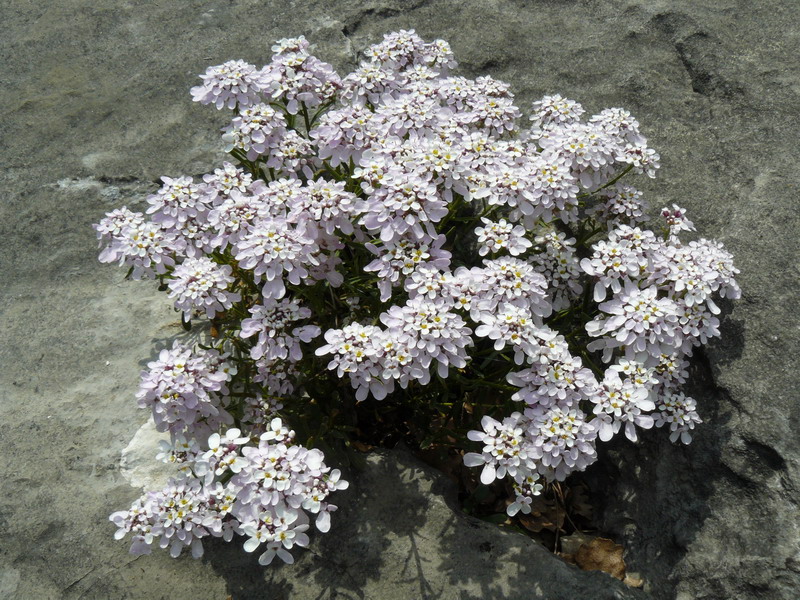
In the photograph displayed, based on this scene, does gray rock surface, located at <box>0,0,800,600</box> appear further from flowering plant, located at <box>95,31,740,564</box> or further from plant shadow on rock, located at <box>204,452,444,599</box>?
flowering plant, located at <box>95,31,740,564</box>

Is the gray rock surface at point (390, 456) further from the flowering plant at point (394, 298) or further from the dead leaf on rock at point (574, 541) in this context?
the flowering plant at point (394, 298)

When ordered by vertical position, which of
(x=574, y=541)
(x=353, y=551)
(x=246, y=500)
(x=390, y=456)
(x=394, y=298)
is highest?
(x=394, y=298)

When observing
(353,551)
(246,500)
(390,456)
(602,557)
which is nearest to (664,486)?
(602,557)

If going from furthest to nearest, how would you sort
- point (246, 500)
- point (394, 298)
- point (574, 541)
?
point (574, 541), point (394, 298), point (246, 500)

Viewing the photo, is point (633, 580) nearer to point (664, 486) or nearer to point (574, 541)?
point (574, 541)

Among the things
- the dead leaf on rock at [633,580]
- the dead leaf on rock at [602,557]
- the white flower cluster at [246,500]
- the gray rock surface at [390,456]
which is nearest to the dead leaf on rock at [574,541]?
the dead leaf on rock at [602,557]

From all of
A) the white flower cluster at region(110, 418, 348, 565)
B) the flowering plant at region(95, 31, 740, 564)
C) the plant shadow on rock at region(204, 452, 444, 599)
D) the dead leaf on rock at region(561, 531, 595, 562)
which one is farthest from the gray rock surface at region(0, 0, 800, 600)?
the white flower cluster at region(110, 418, 348, 565)
